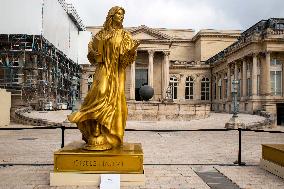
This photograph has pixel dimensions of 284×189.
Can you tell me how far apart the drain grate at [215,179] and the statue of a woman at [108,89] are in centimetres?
211

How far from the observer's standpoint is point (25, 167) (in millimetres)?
8844

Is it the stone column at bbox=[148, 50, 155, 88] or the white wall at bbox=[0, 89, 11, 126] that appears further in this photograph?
the stone column at bbox=[148, 50, 155, 88]

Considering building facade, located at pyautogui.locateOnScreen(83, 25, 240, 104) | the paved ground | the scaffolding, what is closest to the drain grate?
the paved ground

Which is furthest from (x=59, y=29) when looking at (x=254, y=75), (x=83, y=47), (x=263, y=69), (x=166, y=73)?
(x=263, y=69)

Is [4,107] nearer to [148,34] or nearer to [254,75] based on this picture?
[254,75]

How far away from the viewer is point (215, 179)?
25.4 ft

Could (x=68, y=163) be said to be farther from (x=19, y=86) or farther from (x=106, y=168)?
(x=19, y=86)

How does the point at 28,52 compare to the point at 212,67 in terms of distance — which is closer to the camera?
the point at 28,52

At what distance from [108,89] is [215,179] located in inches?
123

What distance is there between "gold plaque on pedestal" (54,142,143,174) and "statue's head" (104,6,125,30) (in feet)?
8.40

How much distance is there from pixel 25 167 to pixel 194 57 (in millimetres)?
64175

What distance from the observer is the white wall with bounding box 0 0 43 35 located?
32625 mm

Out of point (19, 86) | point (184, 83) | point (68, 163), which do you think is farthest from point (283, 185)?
point (184, 83)

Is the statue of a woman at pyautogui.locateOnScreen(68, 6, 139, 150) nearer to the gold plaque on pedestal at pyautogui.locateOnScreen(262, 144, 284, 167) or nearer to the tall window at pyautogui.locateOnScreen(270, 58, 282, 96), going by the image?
the gold plaque on pedestal at pyautogui.locateOnScreen(262, 144, 284, 167)
